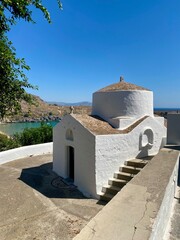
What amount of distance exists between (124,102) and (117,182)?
4.86 m

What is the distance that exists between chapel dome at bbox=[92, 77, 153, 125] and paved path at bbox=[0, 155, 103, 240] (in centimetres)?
510

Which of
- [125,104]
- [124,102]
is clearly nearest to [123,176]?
[125,104]

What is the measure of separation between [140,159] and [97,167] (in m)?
2.84

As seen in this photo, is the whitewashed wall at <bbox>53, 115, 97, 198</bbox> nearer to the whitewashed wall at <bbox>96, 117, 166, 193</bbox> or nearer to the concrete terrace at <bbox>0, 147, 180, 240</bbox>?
the whitewashed wall at <bbox>96, 117, 166, 193</bbox>

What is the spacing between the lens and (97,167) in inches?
353

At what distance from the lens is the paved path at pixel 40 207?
6.38 m

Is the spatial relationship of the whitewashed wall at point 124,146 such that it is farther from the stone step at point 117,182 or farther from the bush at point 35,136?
the bush at point 35,136

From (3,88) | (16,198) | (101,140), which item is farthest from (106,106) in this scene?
(3,88)

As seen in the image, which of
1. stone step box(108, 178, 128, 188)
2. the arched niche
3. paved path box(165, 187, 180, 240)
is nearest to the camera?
paved path box(165, 187, 180, 240)

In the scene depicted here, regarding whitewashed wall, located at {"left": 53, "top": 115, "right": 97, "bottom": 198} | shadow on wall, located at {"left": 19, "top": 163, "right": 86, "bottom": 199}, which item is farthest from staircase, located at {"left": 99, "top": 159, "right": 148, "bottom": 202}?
shadow on wall, located at {"left": 19, "top": 163, "right": 86, "bottom": 199}

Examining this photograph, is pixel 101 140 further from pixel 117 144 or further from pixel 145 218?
pixel 145 218

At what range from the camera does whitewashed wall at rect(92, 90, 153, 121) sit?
11.6 meters

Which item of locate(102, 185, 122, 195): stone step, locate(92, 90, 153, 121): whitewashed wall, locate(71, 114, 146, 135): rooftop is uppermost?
locate(92, 90, 153, 121): whitewashed wall

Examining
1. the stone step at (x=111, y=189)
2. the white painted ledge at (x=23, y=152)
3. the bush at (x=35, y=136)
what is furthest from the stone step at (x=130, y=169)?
the bush at (x=35, y=136)
